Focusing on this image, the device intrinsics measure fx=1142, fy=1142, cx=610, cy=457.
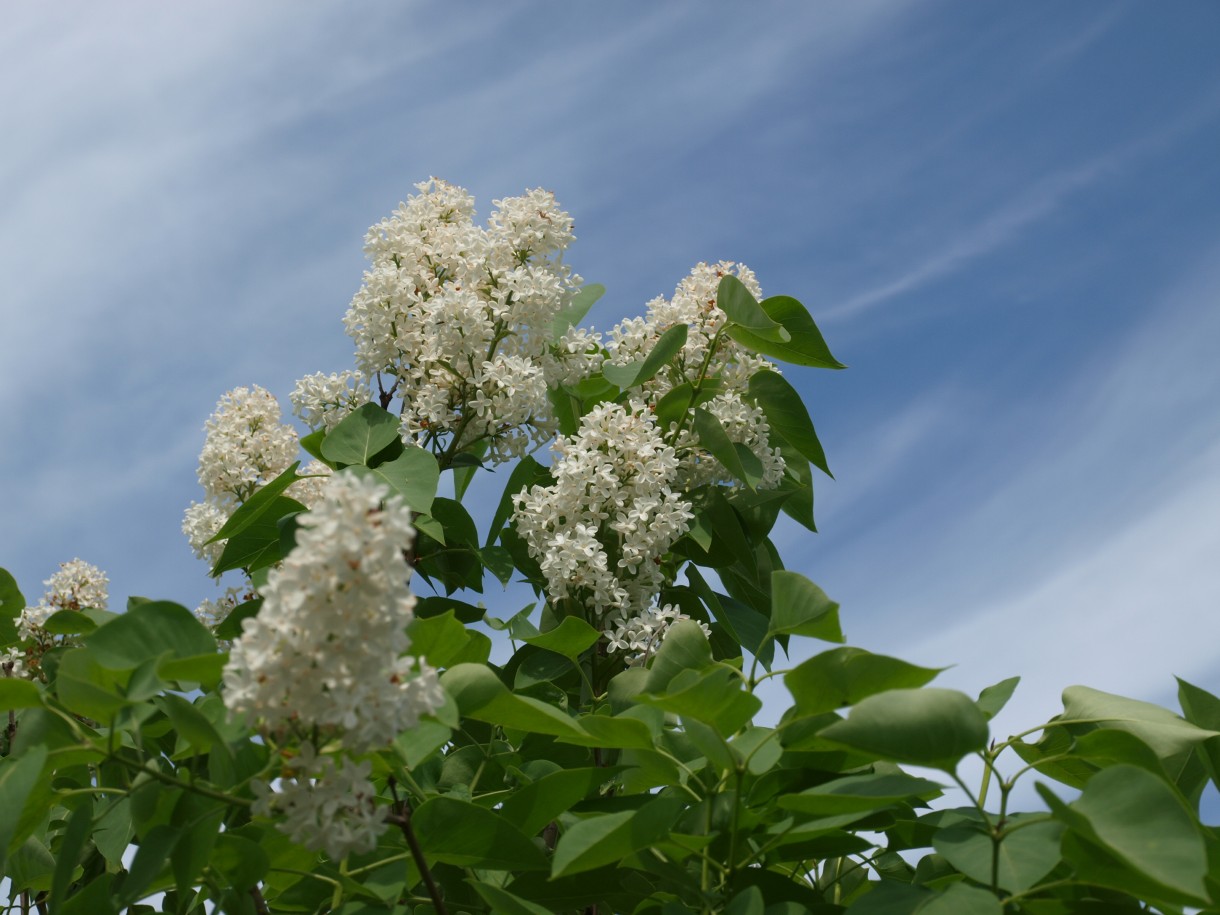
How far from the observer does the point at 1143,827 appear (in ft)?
4.66

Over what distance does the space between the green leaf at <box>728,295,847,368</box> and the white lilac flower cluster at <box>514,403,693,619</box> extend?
459mm

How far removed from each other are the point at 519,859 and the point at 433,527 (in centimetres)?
125

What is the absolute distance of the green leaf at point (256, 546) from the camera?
124 inches

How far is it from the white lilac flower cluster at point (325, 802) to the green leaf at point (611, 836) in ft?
A: 0.83

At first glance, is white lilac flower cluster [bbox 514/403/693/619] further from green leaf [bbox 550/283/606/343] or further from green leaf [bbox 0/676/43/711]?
green leaf [bbox 0/676/43/711]

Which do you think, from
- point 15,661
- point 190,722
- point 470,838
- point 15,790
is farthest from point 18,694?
point 15,661

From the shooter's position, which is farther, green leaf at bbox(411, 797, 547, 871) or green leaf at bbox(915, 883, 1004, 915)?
green leaf at bbox(411, 797, 547, 871)

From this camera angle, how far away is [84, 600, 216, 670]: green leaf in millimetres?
1499

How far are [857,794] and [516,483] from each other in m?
1.89

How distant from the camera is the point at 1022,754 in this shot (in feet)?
6.73

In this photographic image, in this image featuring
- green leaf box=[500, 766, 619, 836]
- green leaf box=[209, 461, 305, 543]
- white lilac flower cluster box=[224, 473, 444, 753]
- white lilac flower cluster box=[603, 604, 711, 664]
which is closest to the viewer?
white lilac flower cluster box=[224, 473, 444, 753]

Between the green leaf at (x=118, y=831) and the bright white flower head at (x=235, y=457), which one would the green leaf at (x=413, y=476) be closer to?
the green leaf at (x=118, y=831)

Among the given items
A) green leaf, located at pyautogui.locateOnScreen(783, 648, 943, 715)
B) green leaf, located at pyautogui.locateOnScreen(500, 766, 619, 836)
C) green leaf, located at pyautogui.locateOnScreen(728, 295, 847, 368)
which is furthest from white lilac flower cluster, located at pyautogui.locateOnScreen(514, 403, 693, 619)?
green leaf, located at pyautogui.locateOnScreen(783, 648, 943, 715)

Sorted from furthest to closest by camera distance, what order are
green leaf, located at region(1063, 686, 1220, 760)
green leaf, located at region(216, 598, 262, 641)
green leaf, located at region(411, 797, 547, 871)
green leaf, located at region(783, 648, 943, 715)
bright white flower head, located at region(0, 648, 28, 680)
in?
bright white flower head, located at region(0, 648, 28, 680) → green leaf, located at region(216, 598, 262, 641) → green leaf, located at region(1063, 686, 1220, 760) → green leaf, located at region(411, 797, 547, 871) → green leaf, located at region(783, 648, 943, 715)
